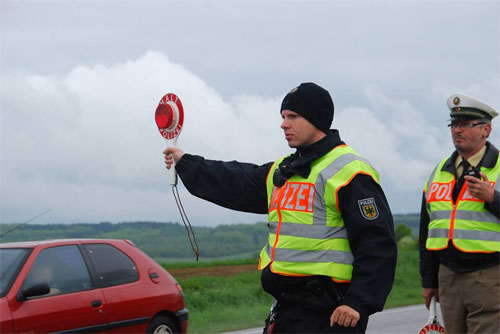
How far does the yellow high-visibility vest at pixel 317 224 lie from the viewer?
3879mm

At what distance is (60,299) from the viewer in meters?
7.59

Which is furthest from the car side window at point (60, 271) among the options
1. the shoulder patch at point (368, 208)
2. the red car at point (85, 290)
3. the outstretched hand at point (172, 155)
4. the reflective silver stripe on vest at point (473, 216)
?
the shoulder patch at point (368, 208)

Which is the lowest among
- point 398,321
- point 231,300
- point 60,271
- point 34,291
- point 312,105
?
point 398,321

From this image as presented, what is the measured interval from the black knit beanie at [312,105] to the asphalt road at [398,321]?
7.16m

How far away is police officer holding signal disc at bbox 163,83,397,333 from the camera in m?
3.81

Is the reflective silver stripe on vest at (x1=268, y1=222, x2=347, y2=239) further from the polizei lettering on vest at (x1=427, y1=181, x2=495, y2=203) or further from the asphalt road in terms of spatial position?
the asphalt road

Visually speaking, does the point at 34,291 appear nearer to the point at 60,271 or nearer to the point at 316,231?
the point at 60,271

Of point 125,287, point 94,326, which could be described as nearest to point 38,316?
point 94,326

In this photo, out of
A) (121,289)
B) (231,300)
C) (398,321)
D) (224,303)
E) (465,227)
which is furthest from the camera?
(231,300)

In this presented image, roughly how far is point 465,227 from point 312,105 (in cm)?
180

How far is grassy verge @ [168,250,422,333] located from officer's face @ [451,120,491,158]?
6.59 metres

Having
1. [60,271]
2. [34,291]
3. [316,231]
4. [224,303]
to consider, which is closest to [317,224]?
[316,231]

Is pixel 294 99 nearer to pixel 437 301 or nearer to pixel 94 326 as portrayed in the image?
pixel 437 301

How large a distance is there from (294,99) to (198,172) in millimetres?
677
